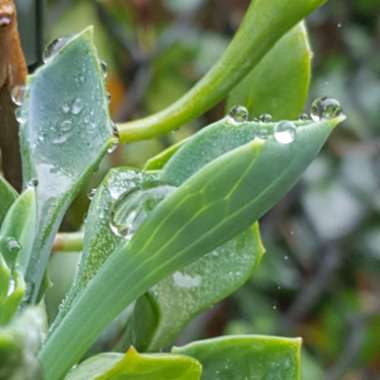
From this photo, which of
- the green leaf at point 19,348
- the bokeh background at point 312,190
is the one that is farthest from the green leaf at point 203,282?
the bokeh background at point 312,190

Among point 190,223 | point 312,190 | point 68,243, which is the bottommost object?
point 312,190

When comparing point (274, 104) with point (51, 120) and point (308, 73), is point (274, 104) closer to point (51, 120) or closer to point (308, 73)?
point (308, 73)

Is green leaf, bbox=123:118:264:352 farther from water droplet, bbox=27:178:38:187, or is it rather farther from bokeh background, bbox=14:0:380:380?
bokeh background, bbox=14:0:380:380

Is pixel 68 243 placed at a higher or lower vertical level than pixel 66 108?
lower

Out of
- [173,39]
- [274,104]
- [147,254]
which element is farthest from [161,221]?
[173,39]

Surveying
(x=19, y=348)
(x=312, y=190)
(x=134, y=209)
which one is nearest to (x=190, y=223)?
(x=134, y=209)

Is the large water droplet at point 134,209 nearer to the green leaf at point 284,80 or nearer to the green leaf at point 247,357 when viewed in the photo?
the green leaf at point 247,357

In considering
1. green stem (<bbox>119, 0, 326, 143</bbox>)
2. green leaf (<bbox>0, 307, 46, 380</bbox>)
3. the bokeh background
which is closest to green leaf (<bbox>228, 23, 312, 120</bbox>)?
green stem (<bbox>119, 0, 326, 143</bbox>)

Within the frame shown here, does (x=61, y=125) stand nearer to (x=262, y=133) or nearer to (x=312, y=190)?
(x=262, y=133)
